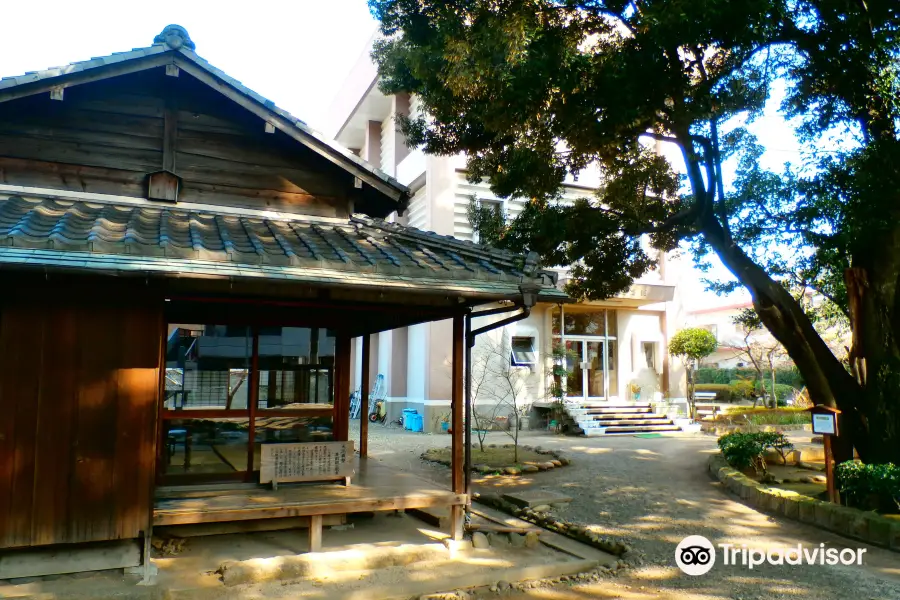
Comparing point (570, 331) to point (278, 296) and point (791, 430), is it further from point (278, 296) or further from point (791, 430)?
point (278, 296)

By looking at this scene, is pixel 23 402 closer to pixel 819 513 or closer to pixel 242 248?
pixel 242 248

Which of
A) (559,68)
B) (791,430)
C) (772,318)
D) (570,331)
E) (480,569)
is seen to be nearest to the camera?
(480,569)

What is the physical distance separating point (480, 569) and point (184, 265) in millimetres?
3825

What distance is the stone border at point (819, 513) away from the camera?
720 centimetres

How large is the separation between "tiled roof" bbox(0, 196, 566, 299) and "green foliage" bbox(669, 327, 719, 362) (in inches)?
601

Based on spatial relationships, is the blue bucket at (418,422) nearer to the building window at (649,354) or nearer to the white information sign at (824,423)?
the building window at (649,354)

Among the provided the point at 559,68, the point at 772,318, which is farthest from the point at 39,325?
the point at 772,318

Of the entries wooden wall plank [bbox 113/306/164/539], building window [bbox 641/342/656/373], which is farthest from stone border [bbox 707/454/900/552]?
building window [bbox 641/342/656/373]

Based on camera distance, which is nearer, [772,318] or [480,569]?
[480,569]

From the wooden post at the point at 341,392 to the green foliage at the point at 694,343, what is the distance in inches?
591

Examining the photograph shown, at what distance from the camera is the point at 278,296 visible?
6.32m

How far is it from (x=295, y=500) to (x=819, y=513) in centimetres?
640

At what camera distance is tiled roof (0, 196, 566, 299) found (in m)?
4.95

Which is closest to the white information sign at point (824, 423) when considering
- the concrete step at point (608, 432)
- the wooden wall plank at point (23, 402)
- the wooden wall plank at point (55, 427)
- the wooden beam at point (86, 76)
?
the wooden wall plank at point (55, 427)
